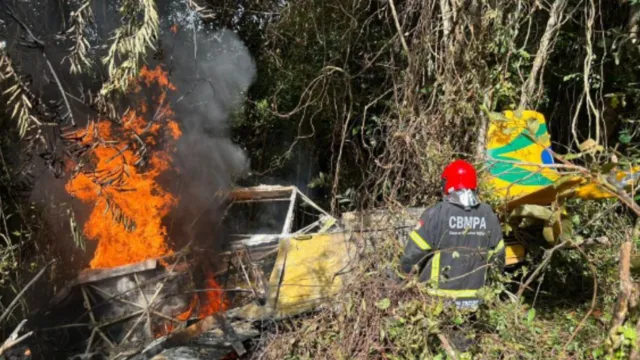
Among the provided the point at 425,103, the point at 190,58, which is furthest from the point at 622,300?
the point at 190,58

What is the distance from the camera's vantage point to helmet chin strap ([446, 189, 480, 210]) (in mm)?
3594

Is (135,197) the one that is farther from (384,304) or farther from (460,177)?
(460,177)

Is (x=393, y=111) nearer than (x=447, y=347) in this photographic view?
No

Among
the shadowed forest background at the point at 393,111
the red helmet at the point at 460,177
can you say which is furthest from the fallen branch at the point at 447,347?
the red helmet at the point at 460,177

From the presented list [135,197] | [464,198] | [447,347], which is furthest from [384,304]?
[135,197]

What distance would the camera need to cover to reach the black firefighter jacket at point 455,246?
3.54m

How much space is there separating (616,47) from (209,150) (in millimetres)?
6291

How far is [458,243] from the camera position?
3562 millimetres

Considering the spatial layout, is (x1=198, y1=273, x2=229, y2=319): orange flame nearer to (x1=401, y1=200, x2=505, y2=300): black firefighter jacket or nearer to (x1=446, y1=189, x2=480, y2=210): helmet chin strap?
(x1=401, y1=200, x2=505, y2=300): black firefighter jacket

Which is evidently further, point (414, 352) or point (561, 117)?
point (561, 117)

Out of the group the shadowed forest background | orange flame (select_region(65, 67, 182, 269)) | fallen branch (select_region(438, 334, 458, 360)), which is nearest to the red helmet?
the shadowed forest background

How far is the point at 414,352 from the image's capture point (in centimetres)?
332

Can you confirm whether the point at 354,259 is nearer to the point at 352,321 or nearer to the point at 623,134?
the point at 352,321

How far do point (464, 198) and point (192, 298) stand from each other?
3.09m
